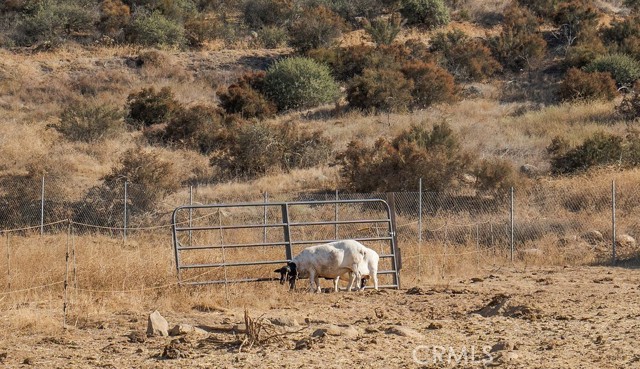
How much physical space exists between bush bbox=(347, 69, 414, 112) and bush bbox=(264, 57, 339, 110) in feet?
4.63

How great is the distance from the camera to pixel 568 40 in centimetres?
4878

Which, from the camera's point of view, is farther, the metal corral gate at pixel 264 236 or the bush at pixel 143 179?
the bush at pixel 143 179

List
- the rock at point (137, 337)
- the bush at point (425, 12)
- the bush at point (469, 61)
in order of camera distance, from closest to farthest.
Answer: the rock at point (137, 337) < the bush at point (469, 61) < the bush at point (425, 12)

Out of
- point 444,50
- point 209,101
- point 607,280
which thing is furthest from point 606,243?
point 444,50

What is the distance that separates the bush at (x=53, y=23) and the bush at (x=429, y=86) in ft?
62.3

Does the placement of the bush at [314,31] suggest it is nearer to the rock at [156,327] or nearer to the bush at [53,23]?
the bush at [53,23]

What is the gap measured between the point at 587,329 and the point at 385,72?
94.5 feet

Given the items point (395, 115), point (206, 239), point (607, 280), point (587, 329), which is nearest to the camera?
point (587, 329)

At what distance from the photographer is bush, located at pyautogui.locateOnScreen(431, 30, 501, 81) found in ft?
148

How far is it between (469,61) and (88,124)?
1925 centimetres

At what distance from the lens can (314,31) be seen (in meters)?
48.5

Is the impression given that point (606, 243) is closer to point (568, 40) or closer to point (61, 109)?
point (61, 109)

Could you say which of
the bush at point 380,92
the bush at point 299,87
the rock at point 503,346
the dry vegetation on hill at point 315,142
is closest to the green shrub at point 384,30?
the dry vegetation on hill at point 315,142

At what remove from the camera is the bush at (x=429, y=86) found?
131 feet
